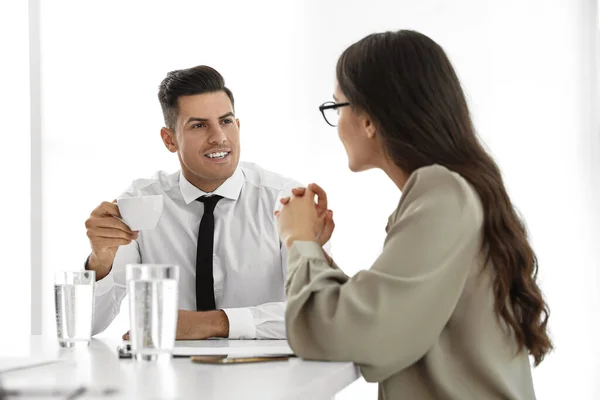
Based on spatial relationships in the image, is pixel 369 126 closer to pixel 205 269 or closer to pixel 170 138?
pixel 205 269

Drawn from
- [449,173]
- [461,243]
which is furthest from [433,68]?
[461,243]

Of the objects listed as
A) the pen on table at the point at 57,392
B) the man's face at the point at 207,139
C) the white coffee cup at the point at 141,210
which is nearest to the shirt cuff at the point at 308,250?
the white coffee cup at the point at 141,210

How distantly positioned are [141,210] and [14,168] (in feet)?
7.20

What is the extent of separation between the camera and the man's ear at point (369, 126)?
163cm

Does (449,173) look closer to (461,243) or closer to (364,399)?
(461,243)

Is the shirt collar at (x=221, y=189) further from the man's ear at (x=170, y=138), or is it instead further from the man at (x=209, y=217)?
the man's ear at (x=170, y=138)

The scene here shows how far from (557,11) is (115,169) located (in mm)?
2292

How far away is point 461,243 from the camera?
1376 mm

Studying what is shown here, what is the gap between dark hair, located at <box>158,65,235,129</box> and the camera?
269 cm

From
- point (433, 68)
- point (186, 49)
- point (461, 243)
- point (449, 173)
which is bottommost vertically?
point (461, 243)

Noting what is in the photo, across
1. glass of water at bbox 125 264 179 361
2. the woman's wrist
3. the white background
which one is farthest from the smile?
the white background

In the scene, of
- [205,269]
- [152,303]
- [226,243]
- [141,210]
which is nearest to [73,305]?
[141,210]

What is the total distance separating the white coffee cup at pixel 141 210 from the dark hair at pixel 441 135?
499 millimetres

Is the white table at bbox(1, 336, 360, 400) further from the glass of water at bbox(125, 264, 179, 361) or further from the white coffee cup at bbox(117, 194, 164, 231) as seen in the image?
the white coffee cup at bbox(117, 194, 164, 231)
